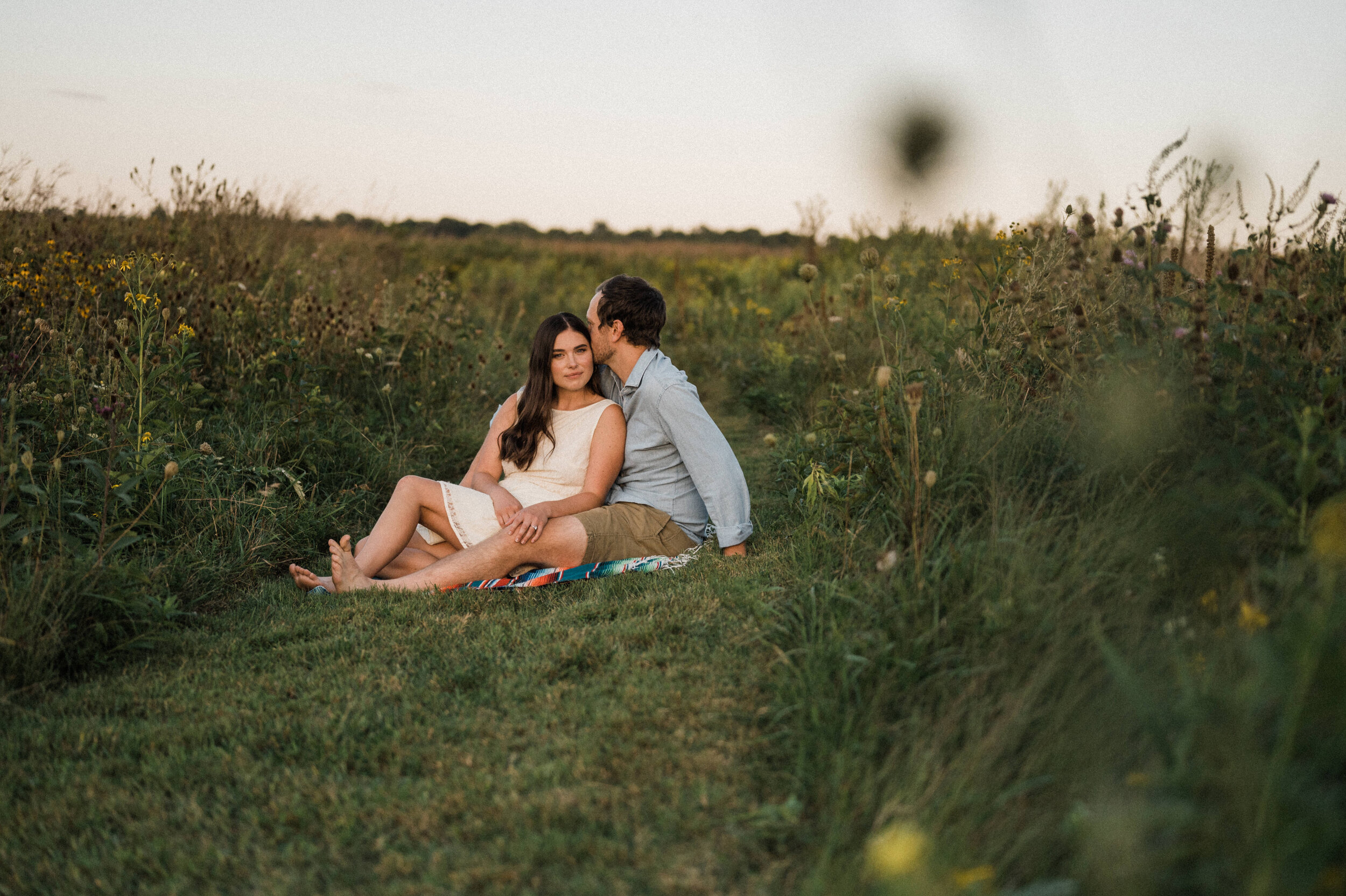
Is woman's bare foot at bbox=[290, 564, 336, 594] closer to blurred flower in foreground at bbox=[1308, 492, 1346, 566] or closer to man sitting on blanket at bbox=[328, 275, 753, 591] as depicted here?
man sitting on blanket at bbox=[328, 275, 753, 591]

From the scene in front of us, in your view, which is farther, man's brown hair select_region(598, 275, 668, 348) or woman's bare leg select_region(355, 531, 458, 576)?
man's brown hair select_region(598, 275, 668, 348)

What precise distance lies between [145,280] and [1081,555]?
16.4ft

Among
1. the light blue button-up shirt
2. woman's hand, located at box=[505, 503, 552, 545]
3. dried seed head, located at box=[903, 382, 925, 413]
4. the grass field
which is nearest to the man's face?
the light blue button-up shirt

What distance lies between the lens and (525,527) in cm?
350

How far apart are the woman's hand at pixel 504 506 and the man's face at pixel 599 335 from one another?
0.77m

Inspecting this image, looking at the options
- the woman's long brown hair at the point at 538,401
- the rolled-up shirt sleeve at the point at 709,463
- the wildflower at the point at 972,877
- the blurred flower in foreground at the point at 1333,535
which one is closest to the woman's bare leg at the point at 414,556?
the woman's long brown hair at the point at 538,401

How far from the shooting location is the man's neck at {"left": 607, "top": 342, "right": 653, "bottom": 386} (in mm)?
4035

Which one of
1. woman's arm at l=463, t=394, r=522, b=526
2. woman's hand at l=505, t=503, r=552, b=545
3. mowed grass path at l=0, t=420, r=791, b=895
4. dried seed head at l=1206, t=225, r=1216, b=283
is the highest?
dried seed head at l=1206, t=225, r=1216, b=283

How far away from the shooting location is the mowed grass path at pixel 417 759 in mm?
1818

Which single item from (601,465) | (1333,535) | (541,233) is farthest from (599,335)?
(541,233)

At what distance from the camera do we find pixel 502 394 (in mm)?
6691

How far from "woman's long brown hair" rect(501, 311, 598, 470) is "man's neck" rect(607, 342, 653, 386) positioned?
13 centimetres

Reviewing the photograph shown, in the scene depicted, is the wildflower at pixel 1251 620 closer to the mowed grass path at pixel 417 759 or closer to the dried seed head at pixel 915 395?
the dried seed head at pixel 915 395

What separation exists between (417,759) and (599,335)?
7.33ft
